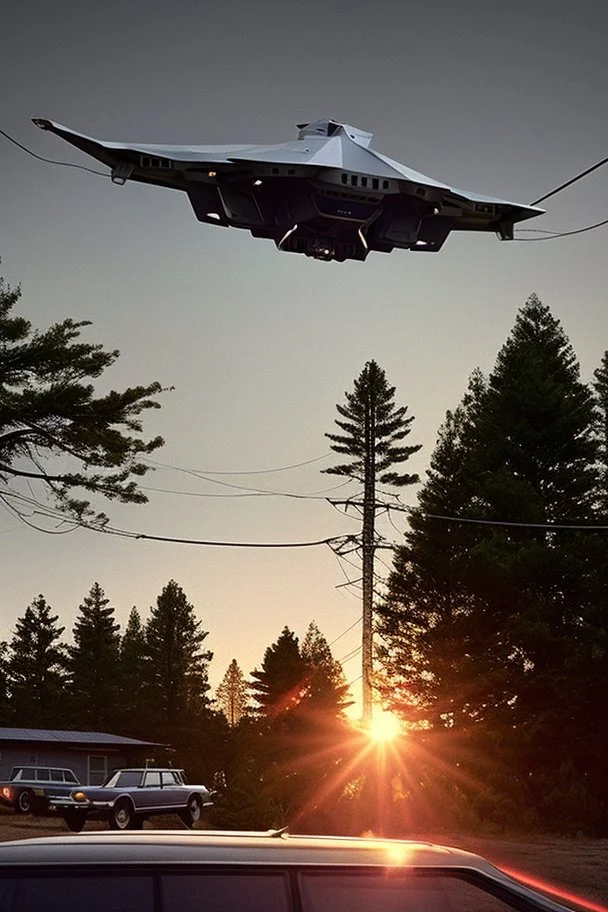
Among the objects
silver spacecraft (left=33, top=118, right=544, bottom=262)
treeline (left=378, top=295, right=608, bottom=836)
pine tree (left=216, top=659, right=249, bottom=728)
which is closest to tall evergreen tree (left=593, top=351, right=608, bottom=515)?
treeline (left=378, top=295, right=608, bottom=836)

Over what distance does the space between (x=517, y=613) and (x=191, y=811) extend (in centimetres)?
2147

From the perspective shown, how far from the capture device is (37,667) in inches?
4186

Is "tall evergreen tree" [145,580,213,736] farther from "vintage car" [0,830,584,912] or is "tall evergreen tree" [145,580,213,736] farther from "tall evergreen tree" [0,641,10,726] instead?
"vintage car" [0,830,584,912]

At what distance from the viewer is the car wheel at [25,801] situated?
136 feet

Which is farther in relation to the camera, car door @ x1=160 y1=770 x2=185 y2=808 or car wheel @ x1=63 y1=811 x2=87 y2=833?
car door @ x1=160 y1=770 x2=185 y2=808

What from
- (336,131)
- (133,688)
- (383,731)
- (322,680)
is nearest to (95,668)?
(133,688)

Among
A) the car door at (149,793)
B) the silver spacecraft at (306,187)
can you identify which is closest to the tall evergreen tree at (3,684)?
the car door at (149,793)

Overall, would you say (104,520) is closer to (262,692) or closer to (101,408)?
(101,408)

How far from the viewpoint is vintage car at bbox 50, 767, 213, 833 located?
3153cm

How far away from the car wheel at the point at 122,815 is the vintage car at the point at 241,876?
90.8 feet

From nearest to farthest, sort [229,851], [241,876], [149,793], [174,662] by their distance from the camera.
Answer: [241,876], [229,851], [149,793], [174,662]

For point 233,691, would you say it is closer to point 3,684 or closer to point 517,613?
point 3,684

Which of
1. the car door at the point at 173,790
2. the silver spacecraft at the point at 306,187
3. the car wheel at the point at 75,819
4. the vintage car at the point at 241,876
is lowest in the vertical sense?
the car wheel at the point at 75,819

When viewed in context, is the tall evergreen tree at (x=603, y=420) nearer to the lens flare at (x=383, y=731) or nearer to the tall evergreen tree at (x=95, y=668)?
the lens flare at (x=383, y=731)
